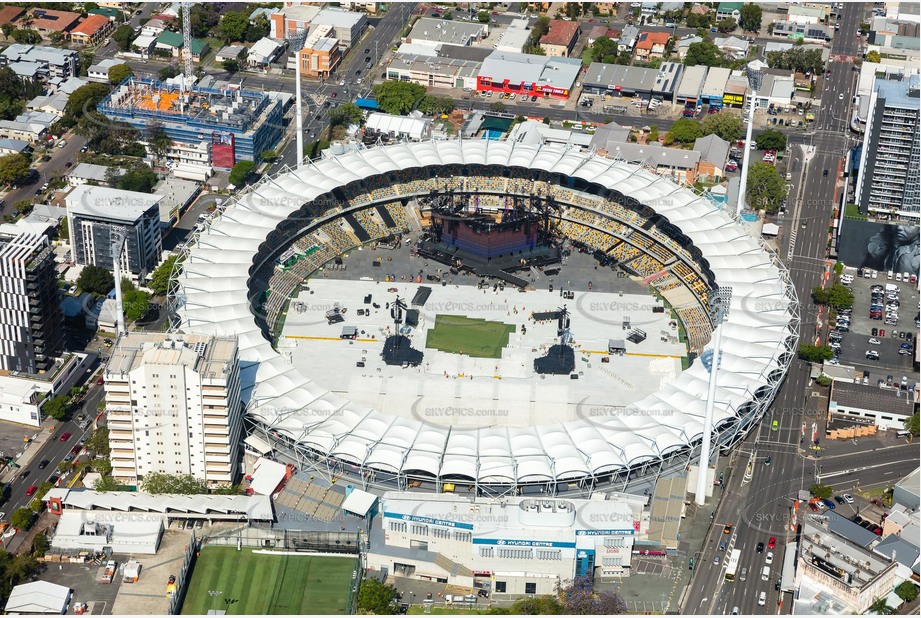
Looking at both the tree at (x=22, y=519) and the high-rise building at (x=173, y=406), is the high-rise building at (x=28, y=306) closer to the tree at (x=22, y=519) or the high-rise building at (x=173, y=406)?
the high-rise building at (x=173, y=406)

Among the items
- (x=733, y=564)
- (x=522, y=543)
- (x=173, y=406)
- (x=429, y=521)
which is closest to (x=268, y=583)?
(x=429, y=521)

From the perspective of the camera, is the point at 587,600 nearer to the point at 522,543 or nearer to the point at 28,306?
the point at 522,543

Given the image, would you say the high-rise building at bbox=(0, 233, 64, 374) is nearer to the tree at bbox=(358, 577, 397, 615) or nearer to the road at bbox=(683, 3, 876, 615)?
the tree at bbox=(358, 577, 397, 615)

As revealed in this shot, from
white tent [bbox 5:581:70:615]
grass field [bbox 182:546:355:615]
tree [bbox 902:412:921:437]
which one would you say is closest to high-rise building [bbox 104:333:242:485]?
grass field [bbox 182:546:355:615]

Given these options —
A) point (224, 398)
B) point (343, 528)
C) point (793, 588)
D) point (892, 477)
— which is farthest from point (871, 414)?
point (224, 398)

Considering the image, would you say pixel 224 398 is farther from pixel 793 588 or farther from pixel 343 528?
pixel 793 588
